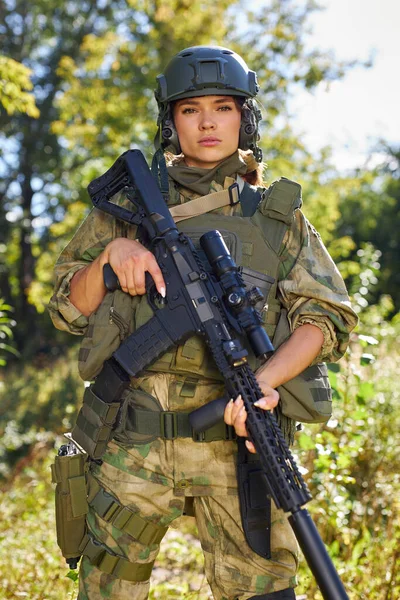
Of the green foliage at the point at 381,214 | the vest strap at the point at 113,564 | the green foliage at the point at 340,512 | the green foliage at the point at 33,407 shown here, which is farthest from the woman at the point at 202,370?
the green foliage at the point at 381,214

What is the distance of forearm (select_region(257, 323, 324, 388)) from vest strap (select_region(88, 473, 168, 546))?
0.65 meters

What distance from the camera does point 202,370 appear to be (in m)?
2.35

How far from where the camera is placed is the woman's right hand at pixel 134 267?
93.1 inches

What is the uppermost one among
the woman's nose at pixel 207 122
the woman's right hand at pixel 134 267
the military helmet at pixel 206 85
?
the military helmet at pixel 206 85

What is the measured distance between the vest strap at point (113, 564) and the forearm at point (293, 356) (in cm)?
79

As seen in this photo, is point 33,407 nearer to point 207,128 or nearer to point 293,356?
point 207,128

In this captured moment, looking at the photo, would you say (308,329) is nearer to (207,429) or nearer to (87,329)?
(207,429)

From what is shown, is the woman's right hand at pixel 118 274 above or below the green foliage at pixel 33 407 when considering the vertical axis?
below

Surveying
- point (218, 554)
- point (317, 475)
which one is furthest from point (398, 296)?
point (218, 554)

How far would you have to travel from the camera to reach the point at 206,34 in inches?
409

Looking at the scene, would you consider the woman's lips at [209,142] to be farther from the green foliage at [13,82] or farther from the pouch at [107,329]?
the green foliage at [13,82]

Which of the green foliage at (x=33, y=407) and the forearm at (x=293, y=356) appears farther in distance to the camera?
the green foliage at (x=33, y=407)

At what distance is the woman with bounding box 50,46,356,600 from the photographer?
2326mm

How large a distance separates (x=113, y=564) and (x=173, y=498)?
30cm
